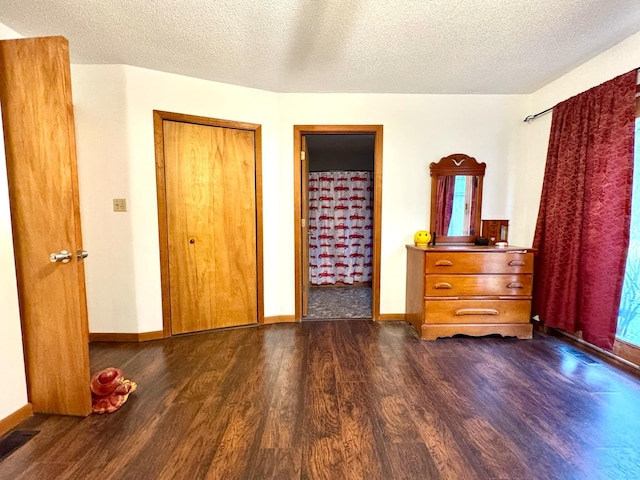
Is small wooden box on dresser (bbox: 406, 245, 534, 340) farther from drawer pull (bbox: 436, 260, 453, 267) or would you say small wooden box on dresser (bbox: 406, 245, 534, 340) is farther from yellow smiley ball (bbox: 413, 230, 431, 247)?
yellow smiley ball (bbox: 413, 230, 431, 247)

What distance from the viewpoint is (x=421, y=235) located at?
9.01 ft

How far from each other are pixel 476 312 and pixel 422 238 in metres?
0.79

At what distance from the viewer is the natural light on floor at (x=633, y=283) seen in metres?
1.94

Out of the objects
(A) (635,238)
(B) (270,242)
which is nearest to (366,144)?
(B) (270,242)

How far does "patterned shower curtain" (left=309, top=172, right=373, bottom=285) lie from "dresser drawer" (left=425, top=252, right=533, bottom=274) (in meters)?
1.97

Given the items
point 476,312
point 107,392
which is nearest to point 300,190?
point 476,312

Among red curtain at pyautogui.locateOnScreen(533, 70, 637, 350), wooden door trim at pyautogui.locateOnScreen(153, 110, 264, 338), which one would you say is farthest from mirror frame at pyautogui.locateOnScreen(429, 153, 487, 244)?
wooden door trim at pyautogui.locateOnScreen(153, 110, 264, 338)

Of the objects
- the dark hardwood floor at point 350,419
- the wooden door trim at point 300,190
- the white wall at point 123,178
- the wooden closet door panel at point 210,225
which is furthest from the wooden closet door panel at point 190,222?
the wooden door trim at point 300,190

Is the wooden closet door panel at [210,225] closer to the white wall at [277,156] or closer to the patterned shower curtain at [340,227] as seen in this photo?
the white wall at [277,156]

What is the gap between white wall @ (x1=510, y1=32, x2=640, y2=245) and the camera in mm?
2092

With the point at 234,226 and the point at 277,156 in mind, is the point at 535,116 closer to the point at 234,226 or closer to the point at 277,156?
the point at 277,156

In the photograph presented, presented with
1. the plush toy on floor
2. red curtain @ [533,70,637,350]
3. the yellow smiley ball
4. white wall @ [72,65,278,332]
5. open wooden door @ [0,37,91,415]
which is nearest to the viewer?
open wooden door @ [0,37,91,415]

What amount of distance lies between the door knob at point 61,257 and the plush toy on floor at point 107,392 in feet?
2.26

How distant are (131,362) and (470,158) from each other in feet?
11.3
